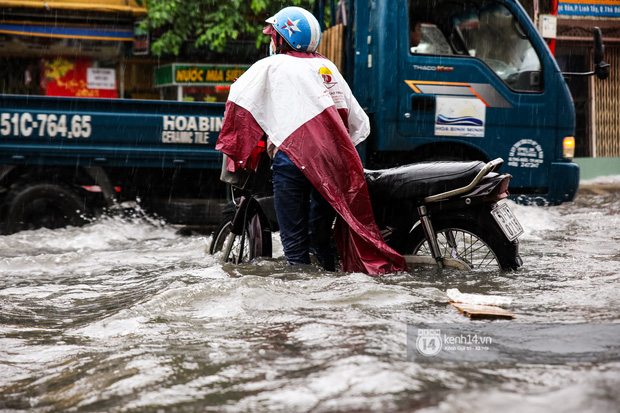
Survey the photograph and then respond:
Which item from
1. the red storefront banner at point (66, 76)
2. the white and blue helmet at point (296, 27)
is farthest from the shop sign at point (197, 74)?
the white and blue helmet at point (296, 27)

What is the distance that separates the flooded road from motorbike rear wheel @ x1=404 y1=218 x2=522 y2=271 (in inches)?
3.5

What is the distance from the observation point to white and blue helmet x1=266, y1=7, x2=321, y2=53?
4.64 m

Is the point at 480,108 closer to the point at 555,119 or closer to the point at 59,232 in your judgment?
the point at 555,119

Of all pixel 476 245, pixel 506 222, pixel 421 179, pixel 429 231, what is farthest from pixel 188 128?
pixel 506 222

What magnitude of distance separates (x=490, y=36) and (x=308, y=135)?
3857mm

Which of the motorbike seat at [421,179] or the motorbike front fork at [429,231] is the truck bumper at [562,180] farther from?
the motorbike front fork at [429,231]

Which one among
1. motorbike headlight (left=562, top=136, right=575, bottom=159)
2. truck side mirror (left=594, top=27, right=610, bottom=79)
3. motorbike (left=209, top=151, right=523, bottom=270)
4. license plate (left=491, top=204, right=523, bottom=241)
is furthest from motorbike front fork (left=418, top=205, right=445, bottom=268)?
motorbike headlight (left=562, top=136, right=575, bottom=159)

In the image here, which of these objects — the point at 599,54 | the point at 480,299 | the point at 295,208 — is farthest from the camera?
the point at 599,54

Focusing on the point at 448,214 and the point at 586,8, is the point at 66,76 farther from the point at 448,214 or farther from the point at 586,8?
the point at 448,214

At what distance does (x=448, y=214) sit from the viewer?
14.8ft

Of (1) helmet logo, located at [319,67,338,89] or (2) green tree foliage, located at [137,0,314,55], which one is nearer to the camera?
(1) helmet logo, located at [319,67,338,89]

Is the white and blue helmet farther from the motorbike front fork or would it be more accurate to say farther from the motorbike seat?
the motorbike front fork

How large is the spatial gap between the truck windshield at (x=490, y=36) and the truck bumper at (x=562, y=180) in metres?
0.87

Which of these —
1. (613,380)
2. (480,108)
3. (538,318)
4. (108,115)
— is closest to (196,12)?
(108,115)
